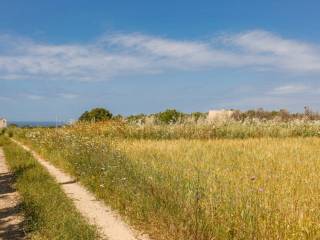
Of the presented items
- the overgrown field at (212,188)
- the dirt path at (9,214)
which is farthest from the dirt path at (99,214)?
the dirt path at (9,214)

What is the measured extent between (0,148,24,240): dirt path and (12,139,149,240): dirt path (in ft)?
3.94

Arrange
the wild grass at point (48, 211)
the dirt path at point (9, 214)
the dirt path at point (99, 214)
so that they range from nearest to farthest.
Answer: the wild grass at point (48, 211) → the dirt path at point (99, 214) → the dirt path at point (9, 214)

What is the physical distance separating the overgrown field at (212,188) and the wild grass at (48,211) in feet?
3.08

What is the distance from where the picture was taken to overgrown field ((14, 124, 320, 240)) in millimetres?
6512

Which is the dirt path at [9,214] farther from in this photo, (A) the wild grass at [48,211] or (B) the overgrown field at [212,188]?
(B) the overgrown field at [212,188]

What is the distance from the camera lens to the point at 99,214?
31.3 ft

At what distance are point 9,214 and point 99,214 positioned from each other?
5.81ft

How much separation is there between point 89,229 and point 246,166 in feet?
16.7

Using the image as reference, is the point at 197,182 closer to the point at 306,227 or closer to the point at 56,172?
the point at 306,227

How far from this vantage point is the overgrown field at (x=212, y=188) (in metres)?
6.51

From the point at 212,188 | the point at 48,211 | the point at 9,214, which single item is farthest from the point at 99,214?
the point at 212,188

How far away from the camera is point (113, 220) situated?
→ 9094 millimetres

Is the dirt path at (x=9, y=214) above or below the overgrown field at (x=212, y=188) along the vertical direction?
below

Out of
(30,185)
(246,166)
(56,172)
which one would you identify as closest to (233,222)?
(246,166)
